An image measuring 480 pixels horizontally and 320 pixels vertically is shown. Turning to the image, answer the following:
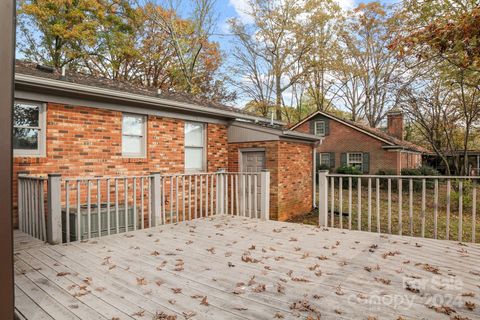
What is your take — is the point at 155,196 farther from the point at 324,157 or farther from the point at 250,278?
the point at 324,157

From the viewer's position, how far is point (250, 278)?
123 inches

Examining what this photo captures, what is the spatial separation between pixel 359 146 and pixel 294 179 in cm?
1195

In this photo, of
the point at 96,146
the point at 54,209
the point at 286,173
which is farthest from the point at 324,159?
the point at 54,209

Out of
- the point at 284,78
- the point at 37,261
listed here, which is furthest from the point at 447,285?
the point at 284,78

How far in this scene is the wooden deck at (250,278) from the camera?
2.46m

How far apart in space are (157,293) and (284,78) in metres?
22.4

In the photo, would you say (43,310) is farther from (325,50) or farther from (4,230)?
(325,50)

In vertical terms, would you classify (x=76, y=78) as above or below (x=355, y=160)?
above

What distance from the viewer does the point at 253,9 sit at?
21703 mm

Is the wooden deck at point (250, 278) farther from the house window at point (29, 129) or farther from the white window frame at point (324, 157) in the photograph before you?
the white window frame at point (324, 157)

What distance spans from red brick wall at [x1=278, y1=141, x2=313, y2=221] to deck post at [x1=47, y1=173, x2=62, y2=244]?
6.40 metres

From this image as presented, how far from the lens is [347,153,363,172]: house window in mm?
20484

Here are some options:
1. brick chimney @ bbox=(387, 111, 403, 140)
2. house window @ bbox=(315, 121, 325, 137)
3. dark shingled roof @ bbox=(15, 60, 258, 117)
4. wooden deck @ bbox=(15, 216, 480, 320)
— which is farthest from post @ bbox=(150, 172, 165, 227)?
brick chimney @ bbox=(387, 111, 403, 140)

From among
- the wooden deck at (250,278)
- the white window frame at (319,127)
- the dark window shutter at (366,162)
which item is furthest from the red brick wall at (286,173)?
the white window frame at (319,127)
